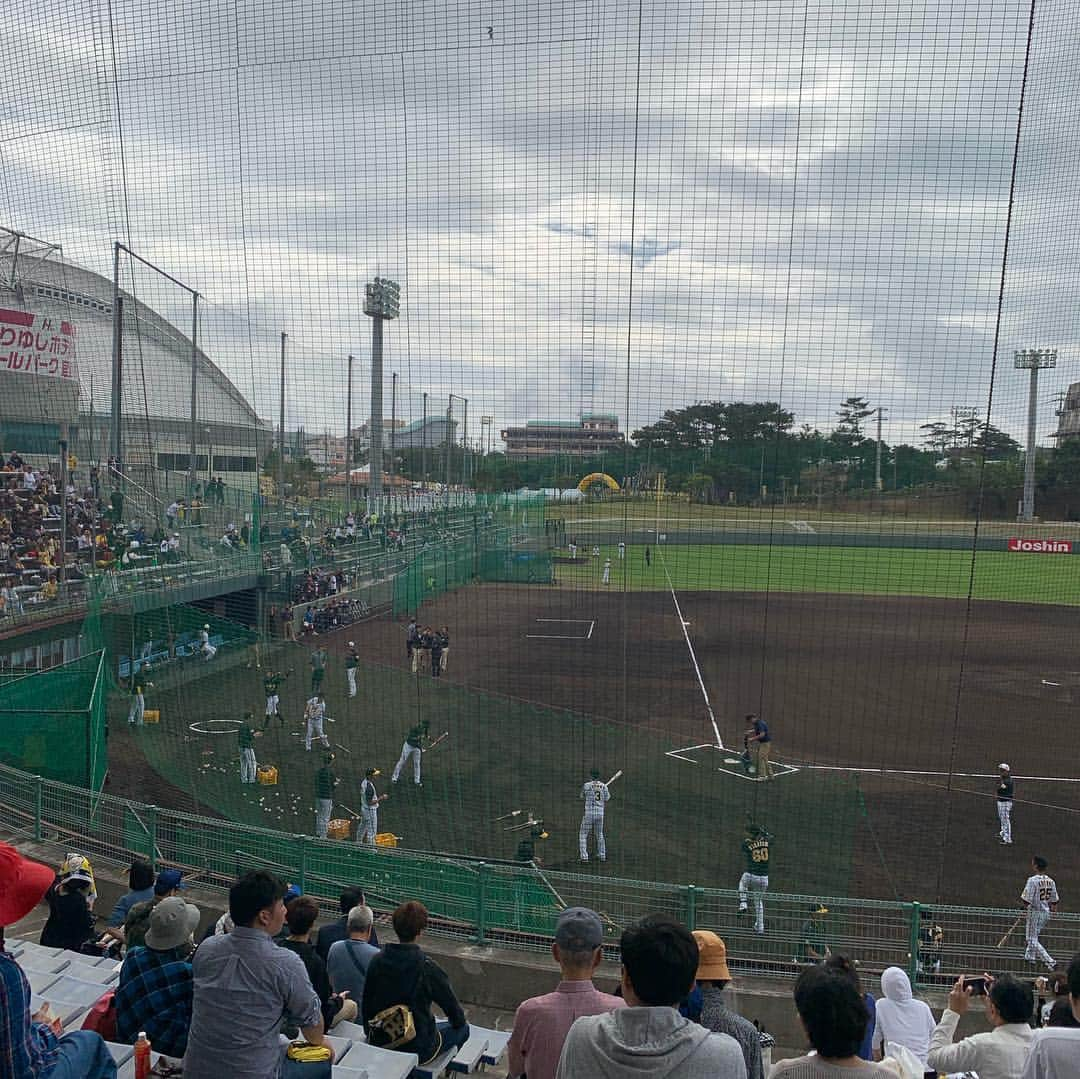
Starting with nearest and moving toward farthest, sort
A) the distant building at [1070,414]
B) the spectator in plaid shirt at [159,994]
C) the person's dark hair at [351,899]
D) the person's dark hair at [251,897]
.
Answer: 1. the person's dark hair at [251,897]
2. the spectator in plaid shirt at [159,994]
3. the person's dark hair at [351,899]
4. the distant building at [1070,414]

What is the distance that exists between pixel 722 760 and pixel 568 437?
504 centimetres

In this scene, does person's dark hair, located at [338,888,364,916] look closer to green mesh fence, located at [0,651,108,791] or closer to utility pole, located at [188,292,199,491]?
green mesh fence, located at [0,651,108,791]

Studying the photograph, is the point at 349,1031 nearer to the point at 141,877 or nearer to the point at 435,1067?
the point at 435,1067

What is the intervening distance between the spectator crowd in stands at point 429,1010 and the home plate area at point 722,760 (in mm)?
7108

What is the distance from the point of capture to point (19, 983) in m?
1.45

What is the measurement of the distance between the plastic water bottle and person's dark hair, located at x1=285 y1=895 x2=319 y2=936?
49 cm

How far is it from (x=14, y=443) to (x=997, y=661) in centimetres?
1763

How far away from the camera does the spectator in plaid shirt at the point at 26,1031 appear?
1431 mm

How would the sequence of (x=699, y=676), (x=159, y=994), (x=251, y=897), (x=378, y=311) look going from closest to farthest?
(x=251, y=897), (x=159, y=994), (x=378, y=311), (x=699, y=676)

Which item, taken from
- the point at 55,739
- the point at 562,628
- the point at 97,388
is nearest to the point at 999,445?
the point at 55,739

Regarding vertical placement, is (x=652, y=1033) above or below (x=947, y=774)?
above

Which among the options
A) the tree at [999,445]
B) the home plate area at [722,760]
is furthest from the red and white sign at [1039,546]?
the home plate area at [722,760]

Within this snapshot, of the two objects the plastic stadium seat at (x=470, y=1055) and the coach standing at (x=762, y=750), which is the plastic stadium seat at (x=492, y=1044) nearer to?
the plastic stadium seat at (x=470, y=1055)

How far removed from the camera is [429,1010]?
2352 mm
